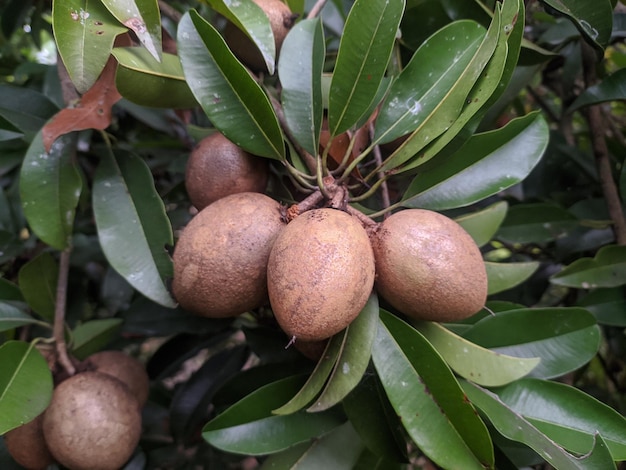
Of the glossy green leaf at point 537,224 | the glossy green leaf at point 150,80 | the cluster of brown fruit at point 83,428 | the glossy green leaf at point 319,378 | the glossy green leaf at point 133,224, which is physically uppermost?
the glossy green leaf at point 150,80

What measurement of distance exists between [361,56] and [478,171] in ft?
0.87

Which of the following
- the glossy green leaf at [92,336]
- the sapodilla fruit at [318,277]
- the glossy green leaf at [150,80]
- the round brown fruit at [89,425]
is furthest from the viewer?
the glossy green leaf at [92,336]

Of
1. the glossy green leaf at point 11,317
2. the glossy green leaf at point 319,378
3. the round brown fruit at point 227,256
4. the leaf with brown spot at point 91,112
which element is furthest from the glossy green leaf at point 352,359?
the glossy green leaf at point 11,317

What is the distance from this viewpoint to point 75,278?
137cm

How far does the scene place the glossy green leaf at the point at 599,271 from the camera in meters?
0.97

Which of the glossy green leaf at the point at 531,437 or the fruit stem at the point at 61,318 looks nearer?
the glossy green leaf at the point at 531,437

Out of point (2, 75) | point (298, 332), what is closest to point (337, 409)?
point (298, 332)

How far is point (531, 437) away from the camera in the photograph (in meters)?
0.65

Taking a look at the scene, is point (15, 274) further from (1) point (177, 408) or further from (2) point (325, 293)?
(2) point (325, 293)

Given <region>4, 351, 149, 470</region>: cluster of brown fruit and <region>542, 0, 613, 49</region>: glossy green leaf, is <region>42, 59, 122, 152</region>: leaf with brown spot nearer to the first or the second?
<region>4, 351, 149, 470</region>: cluster of brown fruit

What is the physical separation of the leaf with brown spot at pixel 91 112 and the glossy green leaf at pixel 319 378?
1.52ft

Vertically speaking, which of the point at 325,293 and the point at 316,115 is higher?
the point at 316,115

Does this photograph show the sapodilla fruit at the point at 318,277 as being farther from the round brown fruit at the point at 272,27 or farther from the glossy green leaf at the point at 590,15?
the glossy green leaf at the point at 590,15

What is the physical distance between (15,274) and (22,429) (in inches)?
24.1
